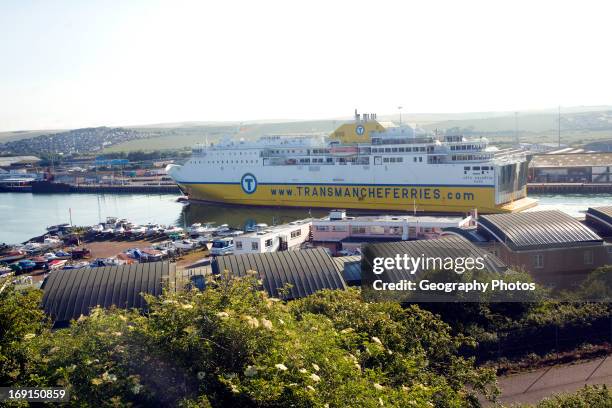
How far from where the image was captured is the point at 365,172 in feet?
83.3

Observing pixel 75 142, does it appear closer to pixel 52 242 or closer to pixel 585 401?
pixel 52 242

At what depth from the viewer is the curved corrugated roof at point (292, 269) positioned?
904 cm

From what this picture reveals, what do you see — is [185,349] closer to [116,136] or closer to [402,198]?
[402,198]

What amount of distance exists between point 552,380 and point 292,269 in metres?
3.98

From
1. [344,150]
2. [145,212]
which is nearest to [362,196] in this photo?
[344,150]

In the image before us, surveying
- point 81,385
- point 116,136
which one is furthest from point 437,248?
point 116,136

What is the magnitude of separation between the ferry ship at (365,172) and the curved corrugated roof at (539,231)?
11.6 meters

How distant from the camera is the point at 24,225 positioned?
2747cm

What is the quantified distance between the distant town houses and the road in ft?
297

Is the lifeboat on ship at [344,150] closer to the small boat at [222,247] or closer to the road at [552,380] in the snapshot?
the small boat at [222,247]

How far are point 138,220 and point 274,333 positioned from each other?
23.4 meters

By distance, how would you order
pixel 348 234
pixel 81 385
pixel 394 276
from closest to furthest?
1. pixel 81 385
2. pixel 394 276
3. pixel 348 234

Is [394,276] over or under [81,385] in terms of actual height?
under

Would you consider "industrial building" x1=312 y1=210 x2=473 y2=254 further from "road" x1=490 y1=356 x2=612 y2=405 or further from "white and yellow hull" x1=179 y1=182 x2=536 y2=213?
"road" x1=490 y1=356 x2=612 y2=405
